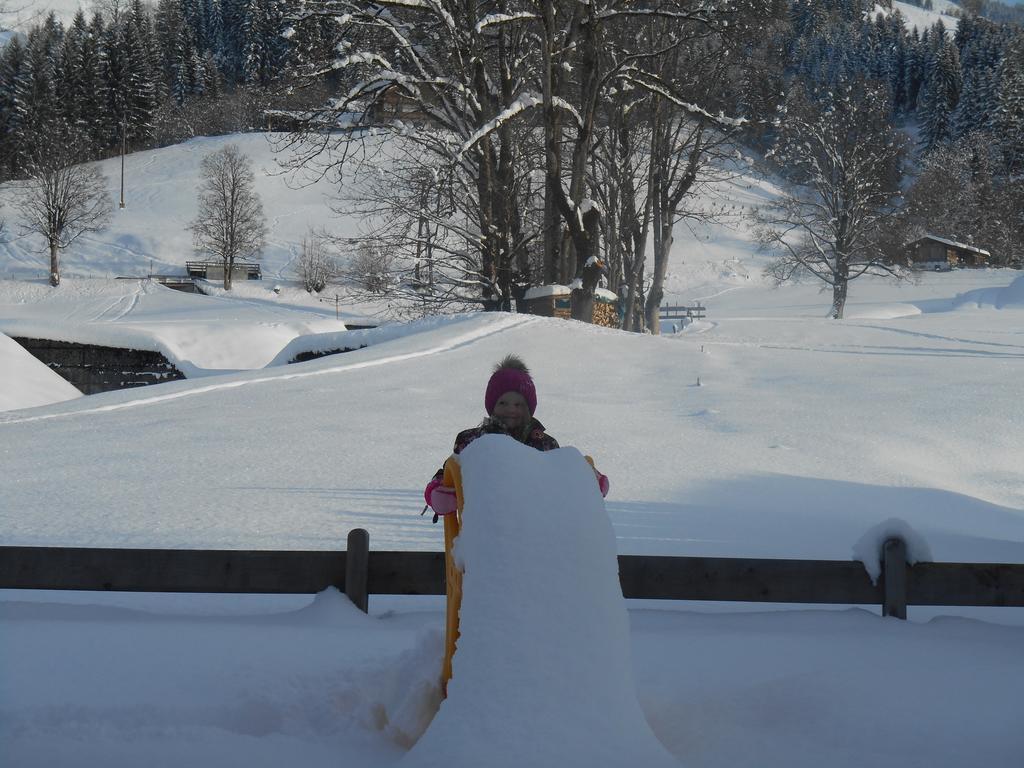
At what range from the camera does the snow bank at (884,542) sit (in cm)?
495

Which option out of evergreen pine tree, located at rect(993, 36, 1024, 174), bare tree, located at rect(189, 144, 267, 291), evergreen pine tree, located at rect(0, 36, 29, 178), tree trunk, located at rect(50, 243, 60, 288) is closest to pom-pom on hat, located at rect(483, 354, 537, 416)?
bare tree, located at rect(189, 144, 267, 291)

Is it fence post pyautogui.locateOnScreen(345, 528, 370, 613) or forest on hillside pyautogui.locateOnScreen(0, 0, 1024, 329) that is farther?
forest on hillside pyautogui.locateOnScreen(0, 0, 1024, 329)

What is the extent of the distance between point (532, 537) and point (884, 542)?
8.00 ft

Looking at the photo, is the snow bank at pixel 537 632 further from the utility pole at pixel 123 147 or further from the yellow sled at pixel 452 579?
the utility pole at pixel 123 147

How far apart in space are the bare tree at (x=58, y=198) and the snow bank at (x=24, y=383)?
4662 cm

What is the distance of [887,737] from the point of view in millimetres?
3930

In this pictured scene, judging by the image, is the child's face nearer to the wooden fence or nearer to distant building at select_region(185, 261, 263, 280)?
the wooden fence

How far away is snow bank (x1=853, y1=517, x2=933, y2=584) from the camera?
4953 mm

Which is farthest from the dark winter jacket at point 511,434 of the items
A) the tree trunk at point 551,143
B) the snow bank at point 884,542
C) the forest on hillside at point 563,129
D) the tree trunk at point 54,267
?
the tree trunk at point 54,267

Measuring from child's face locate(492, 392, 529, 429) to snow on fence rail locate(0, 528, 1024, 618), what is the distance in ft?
3.29

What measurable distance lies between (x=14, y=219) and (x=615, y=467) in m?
76.5

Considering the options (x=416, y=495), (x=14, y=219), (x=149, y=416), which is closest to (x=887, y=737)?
(x=416, y=495)

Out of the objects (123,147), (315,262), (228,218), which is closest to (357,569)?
(315,262)

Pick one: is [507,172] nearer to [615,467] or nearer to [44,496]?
[615,467]
